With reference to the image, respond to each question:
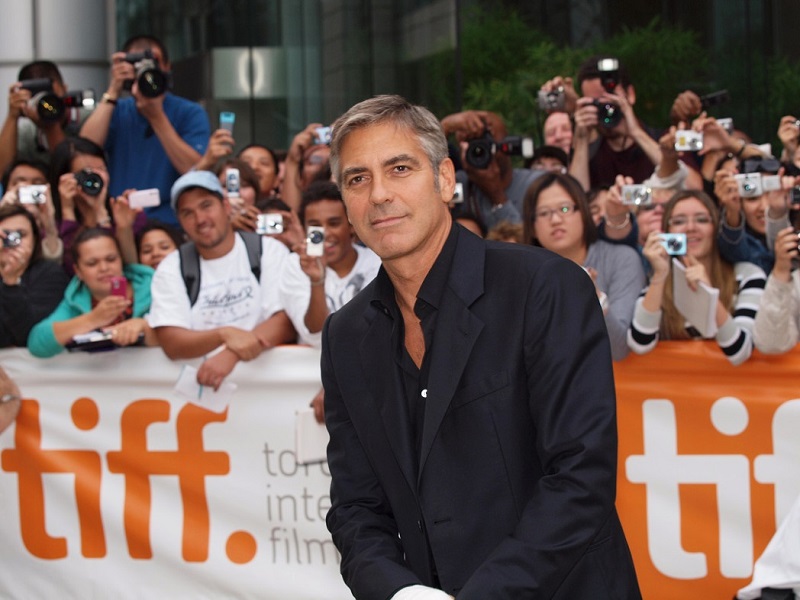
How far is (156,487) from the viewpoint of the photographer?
20.2 ft

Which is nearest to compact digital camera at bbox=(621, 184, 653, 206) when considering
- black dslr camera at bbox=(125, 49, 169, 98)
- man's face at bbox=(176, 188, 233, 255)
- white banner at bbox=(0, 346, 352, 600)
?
white banner at bbox=(0, 346, 352, 600)

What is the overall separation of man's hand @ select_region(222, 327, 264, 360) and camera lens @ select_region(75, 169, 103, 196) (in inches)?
62.0

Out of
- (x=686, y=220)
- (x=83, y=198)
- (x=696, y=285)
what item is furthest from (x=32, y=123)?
(x=696, y=285)

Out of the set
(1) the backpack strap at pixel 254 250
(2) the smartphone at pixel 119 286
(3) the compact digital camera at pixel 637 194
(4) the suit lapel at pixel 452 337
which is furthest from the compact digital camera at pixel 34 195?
(4) the suit lapel at pixel 452 337

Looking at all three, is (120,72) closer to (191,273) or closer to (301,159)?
(301,159)

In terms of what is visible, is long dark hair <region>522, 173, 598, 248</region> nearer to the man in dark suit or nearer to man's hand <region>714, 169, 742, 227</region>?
man's hand <region>714, 169, 742, 227</region>

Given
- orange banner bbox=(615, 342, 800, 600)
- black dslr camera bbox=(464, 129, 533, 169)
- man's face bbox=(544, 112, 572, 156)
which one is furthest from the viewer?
man's face bbox=(544, 112, 572, 156)

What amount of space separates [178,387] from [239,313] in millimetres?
454

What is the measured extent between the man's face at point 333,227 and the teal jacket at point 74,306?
0.89 m

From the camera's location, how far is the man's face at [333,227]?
20.8 ft

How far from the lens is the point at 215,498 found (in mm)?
6105

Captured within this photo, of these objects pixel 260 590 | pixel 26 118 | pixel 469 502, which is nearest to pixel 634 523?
pixel 260 590

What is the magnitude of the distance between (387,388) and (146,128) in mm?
5282

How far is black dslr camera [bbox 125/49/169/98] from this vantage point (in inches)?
297
